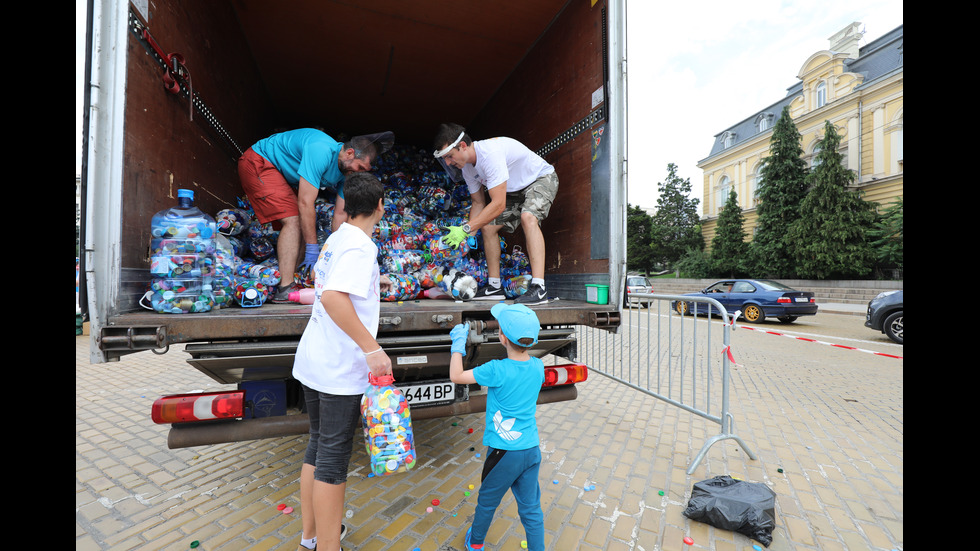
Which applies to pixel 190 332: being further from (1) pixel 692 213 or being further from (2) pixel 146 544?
(1) pixel 692 213

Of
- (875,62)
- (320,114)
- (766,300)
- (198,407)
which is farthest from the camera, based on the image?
(875,62)

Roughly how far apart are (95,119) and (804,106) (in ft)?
111

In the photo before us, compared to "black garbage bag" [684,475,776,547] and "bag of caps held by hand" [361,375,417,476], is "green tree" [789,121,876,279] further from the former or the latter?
"bag of caps held by hand" [361,375,417,476]

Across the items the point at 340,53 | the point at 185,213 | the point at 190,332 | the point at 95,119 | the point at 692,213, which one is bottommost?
the point at 190,332

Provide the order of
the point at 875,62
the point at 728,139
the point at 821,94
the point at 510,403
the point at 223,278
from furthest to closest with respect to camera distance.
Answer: the point at 728,139
the point at 821,94
the point at 875,62
the point at 223,278
the point at 510,403

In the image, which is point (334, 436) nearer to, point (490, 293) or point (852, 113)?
point (490, 293)

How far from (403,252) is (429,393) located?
1617 mm

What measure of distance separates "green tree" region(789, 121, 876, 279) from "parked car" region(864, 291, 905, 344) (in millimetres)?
13245

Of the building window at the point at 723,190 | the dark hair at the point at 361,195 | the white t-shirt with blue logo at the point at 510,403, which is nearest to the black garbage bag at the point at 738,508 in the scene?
the white t-shirt with blue logo at the point at 510,403

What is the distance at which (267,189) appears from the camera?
3471 millimetres

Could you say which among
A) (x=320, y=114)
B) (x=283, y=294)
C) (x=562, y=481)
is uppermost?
(x=320, y=114)

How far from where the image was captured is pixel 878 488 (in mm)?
2873

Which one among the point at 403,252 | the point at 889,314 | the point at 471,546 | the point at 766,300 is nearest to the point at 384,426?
the point at 471,546

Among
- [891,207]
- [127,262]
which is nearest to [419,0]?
[127,262]
